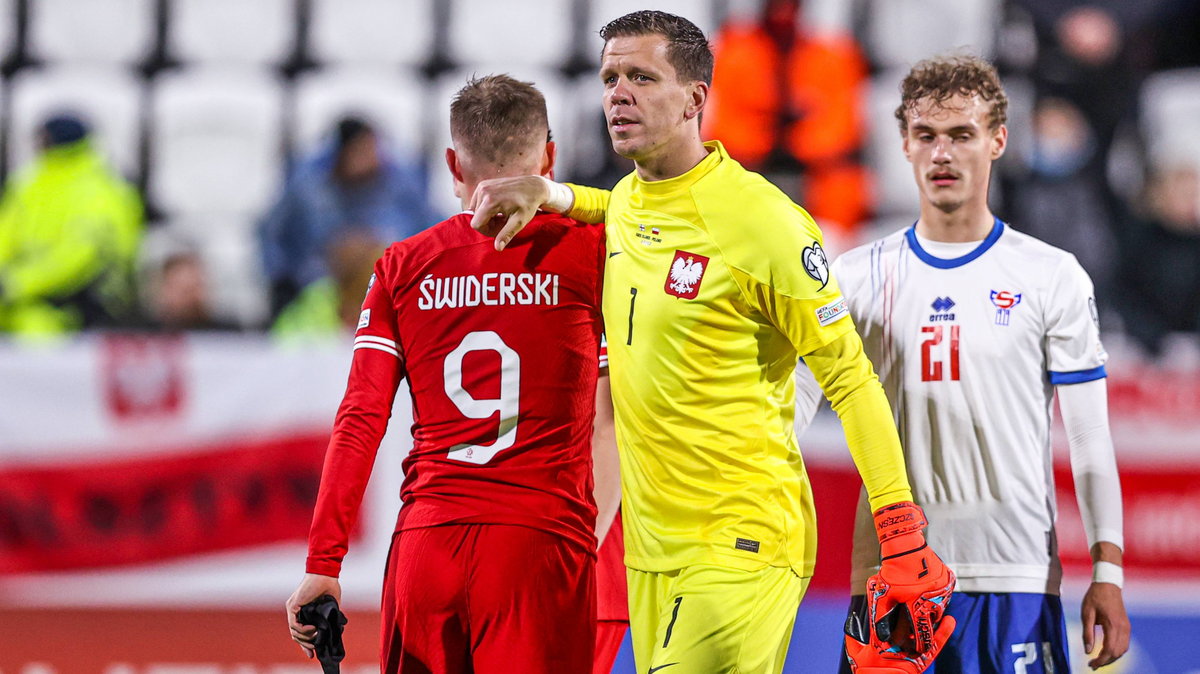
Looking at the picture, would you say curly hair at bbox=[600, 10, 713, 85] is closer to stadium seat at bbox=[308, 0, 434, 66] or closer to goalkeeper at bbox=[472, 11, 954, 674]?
goalkeeper at bbox=[472, 11, 954, 674]

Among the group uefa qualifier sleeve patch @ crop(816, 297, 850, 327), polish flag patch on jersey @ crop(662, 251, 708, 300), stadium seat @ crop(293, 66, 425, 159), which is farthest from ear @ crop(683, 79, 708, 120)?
stadium seat @ crop(293, 66, 425, 159)

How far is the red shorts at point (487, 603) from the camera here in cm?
321

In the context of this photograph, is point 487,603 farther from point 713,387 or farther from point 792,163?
point 792,163

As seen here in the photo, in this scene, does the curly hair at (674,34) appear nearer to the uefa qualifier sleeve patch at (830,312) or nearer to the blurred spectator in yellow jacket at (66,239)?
the uefa qualifier sleeve patch at (830,312)

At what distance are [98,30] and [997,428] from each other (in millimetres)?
6429

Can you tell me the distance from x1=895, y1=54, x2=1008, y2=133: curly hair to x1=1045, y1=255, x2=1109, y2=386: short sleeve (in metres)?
0.48

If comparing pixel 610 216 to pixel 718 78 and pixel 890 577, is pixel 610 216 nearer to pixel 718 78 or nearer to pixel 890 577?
pixel 890 577

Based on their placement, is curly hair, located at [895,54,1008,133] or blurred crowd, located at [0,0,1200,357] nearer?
curly hair, located at [895,54,1008,133]

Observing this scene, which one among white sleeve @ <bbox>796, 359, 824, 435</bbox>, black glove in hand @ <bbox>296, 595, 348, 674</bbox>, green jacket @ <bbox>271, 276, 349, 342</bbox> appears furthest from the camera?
green jacket @ <bbox>271, 276, 349, 342</bbox>

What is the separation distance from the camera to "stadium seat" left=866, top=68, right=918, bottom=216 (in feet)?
26.0

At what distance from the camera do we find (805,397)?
143 inches

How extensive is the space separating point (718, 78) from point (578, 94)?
0.82 metres

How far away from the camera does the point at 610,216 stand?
11.2ft

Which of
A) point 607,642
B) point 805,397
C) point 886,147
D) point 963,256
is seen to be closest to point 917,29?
point 886,147
